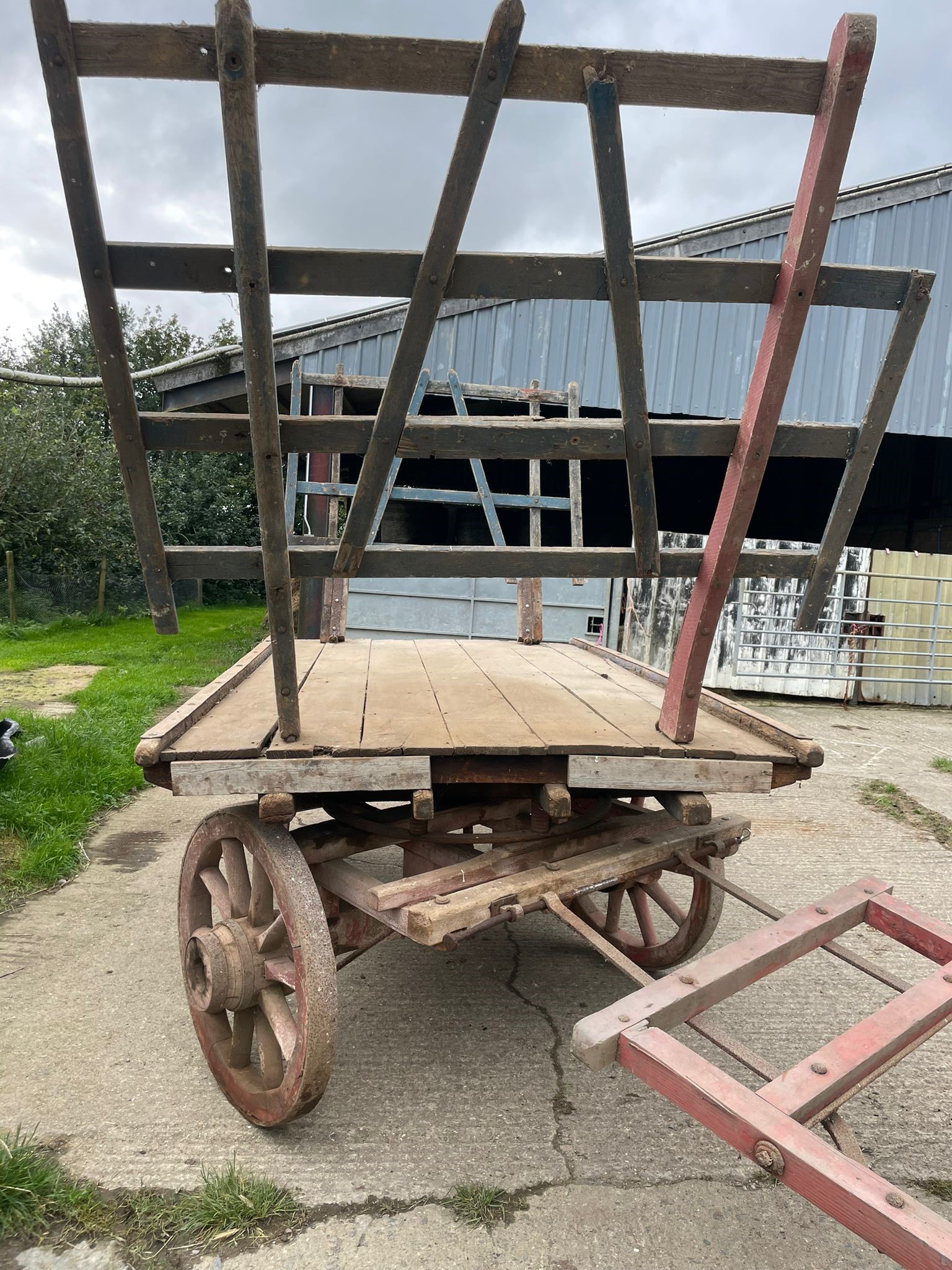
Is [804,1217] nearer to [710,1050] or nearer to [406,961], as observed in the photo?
[710,1050]

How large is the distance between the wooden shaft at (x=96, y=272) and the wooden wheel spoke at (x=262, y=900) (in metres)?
0.74

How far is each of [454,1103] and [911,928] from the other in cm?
135

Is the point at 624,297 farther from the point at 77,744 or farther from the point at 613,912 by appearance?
the point at 77,744

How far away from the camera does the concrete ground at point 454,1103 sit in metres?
1.88

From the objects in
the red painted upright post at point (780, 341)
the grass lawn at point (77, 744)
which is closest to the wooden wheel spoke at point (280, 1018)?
the red painted upright post at point (780, 341)

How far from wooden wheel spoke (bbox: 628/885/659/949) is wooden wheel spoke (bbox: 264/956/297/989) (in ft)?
5.01

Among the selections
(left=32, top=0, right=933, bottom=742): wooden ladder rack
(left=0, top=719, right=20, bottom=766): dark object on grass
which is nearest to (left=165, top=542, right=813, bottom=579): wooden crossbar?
(left=32, top=0, right=933, bottom=742): wooden ladder rack

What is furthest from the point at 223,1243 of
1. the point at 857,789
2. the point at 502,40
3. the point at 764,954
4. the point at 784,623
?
the point at 784,623

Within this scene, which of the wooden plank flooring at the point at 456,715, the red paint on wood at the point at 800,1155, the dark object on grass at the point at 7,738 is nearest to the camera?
the red paint on wood at the point at 800,1155

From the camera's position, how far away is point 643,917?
3.21 m

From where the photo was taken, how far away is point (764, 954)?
1724mm

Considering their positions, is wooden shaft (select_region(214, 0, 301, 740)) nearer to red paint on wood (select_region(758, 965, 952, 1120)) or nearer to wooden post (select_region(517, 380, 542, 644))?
red paint on wood (select_region(758, 965, 952, 1120))

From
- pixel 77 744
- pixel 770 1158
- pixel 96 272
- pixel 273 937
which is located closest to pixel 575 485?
pixel 273 937

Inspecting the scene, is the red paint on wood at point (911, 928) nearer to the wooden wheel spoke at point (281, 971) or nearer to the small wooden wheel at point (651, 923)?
→ the small wooden wheel at point (651, 923)
